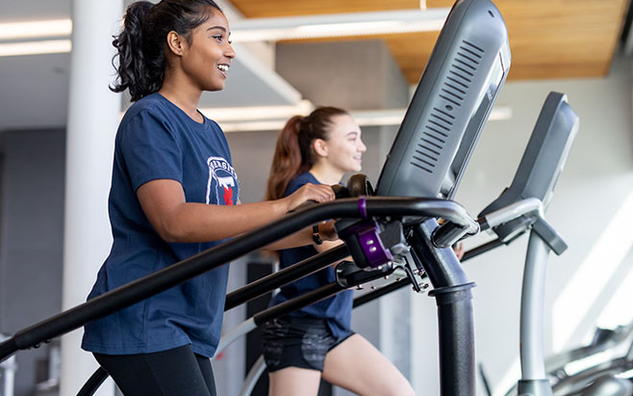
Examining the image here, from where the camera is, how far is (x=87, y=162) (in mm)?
2193

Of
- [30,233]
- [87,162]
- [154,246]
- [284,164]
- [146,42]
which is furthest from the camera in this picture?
[30,233]

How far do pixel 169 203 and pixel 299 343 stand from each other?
127cm

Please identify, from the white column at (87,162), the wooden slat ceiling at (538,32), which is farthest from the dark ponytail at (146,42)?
the wooden slat ceiling at (538,32)

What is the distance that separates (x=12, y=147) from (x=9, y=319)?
1.68 metres

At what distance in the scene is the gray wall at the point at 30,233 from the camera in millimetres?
7336

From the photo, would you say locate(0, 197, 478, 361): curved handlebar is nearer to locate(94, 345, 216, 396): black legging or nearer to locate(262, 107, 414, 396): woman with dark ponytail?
locate(94, 345, 216, 396): black legging

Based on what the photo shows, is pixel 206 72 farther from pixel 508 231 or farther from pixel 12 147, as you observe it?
pixel 12 147

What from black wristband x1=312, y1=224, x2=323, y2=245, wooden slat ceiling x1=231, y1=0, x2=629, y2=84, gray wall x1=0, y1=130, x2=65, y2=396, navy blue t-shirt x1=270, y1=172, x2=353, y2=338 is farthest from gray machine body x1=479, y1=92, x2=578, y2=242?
gray wall x1=0, y1=130, x2=65, y2=396

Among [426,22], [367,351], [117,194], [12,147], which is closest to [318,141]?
[367,351]

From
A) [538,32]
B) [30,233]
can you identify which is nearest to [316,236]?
[538,32]

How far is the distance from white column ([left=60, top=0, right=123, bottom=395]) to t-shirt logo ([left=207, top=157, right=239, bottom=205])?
0.78 metres

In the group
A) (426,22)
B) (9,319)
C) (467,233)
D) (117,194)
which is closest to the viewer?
(467,233)

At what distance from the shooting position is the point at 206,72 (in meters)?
1.48

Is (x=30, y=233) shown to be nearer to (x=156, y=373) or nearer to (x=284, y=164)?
(x=284, y=164)
